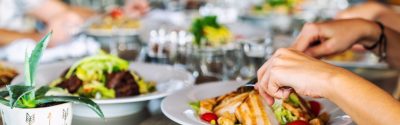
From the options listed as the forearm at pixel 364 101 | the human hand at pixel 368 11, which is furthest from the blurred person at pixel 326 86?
the human hand at pixel 368 11

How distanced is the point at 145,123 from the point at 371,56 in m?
1.05

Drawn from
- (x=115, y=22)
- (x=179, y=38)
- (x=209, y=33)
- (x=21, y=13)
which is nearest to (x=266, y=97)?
(x=179, y=38)

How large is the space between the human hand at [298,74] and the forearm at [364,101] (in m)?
0.02

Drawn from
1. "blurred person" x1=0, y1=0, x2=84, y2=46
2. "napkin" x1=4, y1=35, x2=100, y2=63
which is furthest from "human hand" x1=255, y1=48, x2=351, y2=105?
"blurred person" x1=0, y1=0, x2=84, y2=46

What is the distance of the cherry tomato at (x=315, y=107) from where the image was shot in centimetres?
138

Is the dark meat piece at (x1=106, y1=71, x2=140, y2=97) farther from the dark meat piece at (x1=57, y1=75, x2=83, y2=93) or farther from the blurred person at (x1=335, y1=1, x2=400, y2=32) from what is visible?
the blurred person at (x1=335, y1=1, x2=400, y2=32)

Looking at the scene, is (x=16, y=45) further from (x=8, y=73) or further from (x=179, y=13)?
(x=179, y=13)

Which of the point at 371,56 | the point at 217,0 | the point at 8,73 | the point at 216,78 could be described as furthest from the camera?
the point at 217,0

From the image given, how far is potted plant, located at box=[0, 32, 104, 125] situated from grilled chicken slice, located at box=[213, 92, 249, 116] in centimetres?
35

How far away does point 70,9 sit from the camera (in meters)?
3.62

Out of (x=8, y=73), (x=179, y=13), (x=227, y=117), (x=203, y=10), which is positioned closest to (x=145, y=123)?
(x=227, y=117)

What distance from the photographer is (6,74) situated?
1609 mm

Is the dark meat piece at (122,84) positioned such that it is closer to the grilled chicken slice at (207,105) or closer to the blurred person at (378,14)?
the grilled chicken slice at (207,105)

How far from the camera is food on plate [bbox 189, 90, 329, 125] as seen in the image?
4.06 ft
